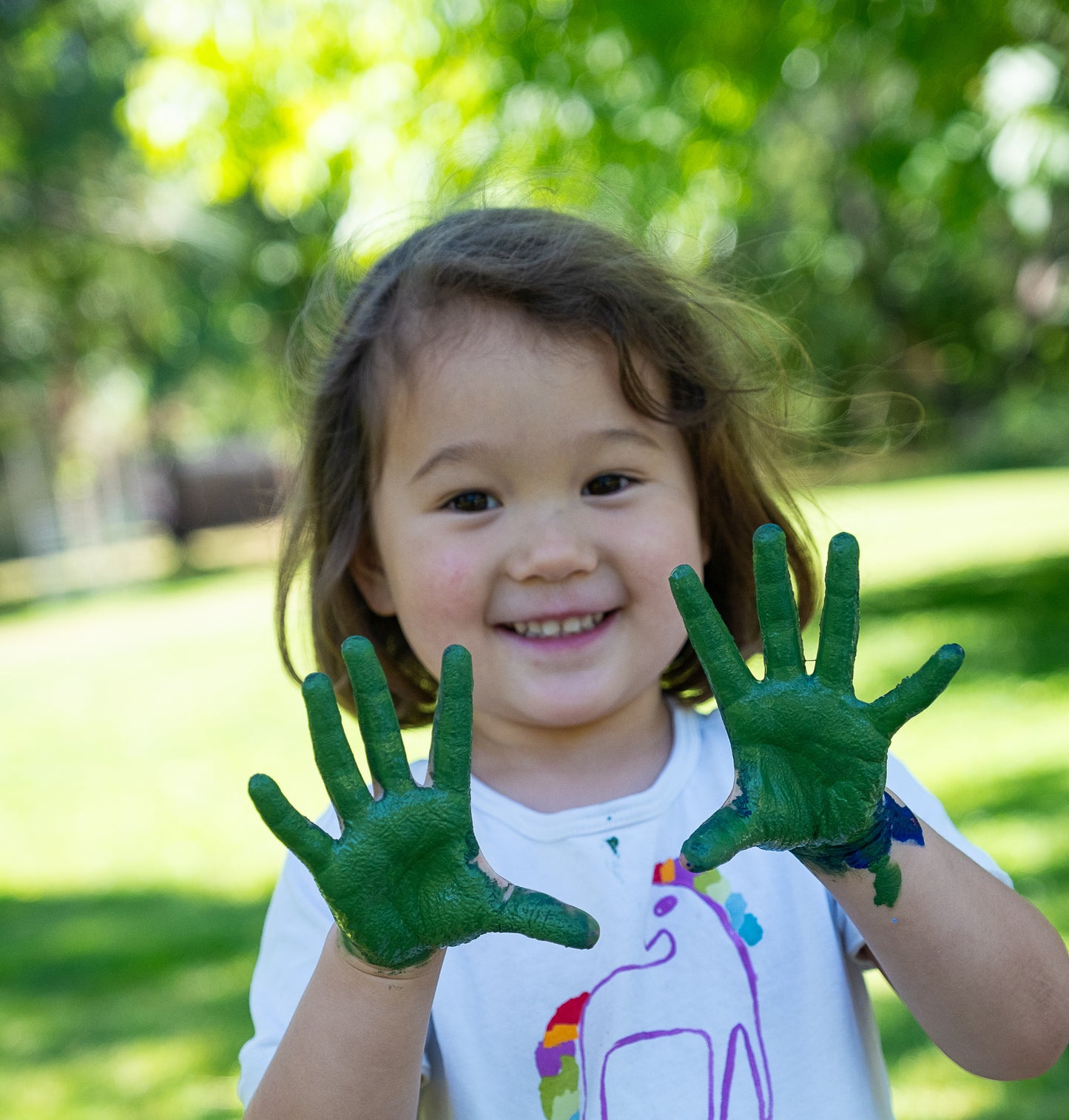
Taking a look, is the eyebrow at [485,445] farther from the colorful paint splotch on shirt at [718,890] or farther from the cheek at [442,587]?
the colorful paint splotch on shirt at [718,890]

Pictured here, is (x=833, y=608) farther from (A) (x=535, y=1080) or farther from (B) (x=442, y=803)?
(A) (x=535, y=1080)

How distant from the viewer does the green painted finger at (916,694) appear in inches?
45.7

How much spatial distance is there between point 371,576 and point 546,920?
0.83 metres

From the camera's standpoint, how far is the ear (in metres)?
1.81

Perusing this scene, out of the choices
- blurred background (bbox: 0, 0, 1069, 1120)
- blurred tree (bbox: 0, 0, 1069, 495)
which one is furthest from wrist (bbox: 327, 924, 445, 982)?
blurred tree (bbox: 0, 0, 1069, 495)

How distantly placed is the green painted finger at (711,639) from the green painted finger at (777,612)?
0.03 metres

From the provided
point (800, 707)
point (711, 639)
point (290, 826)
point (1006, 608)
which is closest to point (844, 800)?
point (800, 707)

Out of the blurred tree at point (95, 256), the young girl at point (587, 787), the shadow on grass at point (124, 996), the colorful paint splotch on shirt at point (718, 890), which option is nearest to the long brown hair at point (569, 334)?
the young girl at point (587, 787)

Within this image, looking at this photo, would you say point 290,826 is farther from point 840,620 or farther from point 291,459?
point 291,459

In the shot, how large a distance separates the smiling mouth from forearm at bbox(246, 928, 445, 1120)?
0.45 metres

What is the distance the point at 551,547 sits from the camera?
4.86 feet

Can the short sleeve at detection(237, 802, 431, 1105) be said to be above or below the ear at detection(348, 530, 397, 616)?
below

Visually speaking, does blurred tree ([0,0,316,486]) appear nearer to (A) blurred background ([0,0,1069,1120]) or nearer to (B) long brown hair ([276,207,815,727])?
(A) blurred background ([0,0,1069,1120])

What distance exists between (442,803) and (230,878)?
3.80 m
